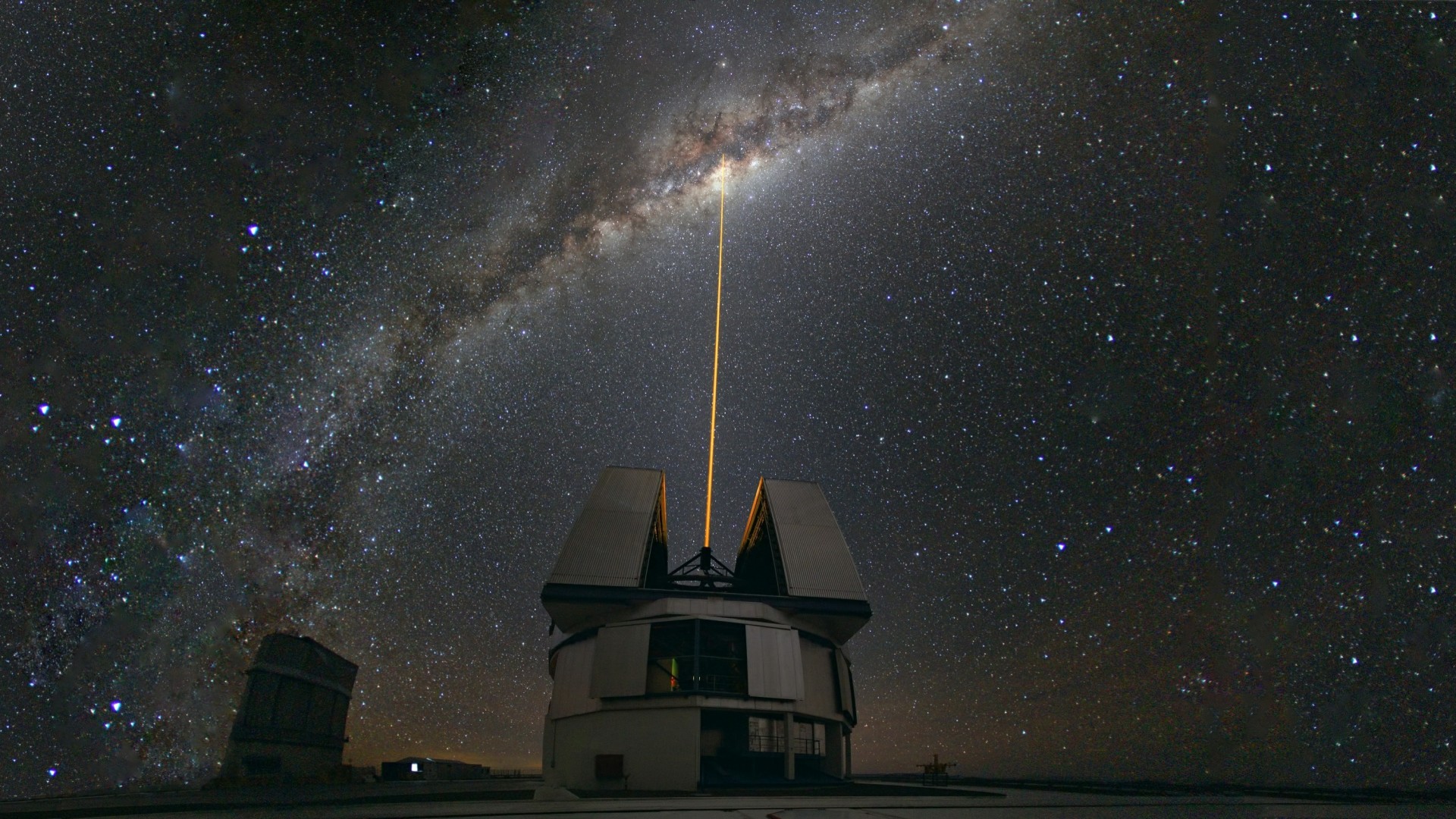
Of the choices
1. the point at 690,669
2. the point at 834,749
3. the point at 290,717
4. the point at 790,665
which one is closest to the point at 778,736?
the point at 790,665

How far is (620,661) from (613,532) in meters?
5.81

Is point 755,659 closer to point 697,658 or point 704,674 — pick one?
point 704,674

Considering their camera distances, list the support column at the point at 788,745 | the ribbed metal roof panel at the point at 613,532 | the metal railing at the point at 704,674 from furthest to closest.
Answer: the ribbed metal roof panel at the point at 613,532 < the metal railing at the point at 704,674 < the support column at the point at 788,745

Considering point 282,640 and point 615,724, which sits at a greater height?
point 282,640

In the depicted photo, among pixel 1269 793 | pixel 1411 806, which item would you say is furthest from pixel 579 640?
pixel 1411 806

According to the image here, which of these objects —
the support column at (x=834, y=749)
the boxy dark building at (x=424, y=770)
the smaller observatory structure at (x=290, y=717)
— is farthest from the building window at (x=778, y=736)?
the boxy dark building at (x=424, y=770)

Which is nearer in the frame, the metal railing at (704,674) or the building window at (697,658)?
the metal railing at (704,674)

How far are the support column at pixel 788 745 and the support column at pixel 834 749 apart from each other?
285 centimetres

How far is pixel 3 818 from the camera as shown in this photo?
11.0m

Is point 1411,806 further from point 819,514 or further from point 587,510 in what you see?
point 587,510

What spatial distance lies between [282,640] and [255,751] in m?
4.38

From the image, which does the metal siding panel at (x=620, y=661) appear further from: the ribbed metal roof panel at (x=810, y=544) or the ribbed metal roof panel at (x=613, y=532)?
the ribbed metal roof panel at (x=810, y=544)

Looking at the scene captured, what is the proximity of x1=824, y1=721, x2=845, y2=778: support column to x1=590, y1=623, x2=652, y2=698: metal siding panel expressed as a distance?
303 inches

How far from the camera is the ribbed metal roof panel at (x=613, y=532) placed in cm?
2753
